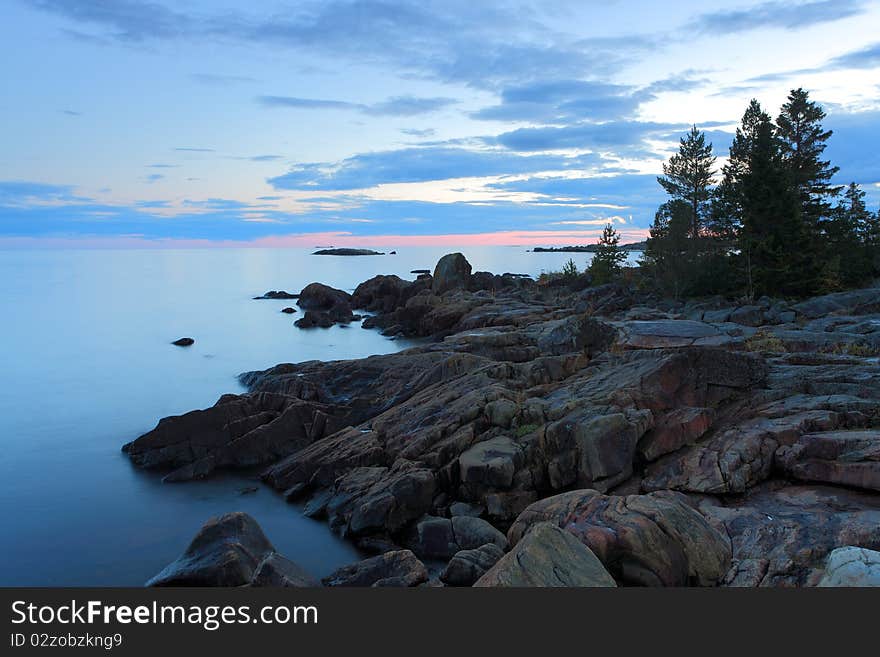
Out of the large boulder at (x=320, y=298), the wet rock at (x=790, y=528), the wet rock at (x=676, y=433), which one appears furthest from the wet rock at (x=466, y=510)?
the large boulder at (x=320, y=298)

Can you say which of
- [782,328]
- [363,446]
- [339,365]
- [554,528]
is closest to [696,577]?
[554,528]

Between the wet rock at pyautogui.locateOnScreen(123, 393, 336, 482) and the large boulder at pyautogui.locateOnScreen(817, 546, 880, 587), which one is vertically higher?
the large boulder at pyautogui.locateOnScreen(817, 546, 880, 587)

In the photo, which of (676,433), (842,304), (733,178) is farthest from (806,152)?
→ (676,433)

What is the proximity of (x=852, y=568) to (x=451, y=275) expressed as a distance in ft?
203

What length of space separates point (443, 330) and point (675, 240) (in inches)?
778

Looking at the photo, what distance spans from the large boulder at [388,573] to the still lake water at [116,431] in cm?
324

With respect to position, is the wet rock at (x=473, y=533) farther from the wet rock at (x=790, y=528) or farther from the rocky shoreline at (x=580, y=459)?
the wet rock at (x=790, y=528)

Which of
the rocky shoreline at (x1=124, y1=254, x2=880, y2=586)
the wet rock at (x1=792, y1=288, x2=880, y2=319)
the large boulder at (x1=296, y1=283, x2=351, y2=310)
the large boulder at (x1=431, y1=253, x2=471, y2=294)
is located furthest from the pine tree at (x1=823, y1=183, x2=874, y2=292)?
the large boulder at (x1=296, y1=283, x2=351, y2=310)

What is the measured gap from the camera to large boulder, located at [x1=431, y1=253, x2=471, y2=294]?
69000mm

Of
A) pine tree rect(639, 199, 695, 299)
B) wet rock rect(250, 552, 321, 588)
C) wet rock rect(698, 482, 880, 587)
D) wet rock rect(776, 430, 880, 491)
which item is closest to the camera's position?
wet rock rect(698, 482, 880, 587)

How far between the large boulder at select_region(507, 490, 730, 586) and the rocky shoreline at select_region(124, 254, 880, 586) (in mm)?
35

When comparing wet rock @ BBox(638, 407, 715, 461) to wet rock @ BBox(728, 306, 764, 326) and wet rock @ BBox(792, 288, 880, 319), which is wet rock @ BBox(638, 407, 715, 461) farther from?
wet rock @ BBox(792, 288, 880, 319)

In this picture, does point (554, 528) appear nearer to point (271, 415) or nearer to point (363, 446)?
point (363, 446)

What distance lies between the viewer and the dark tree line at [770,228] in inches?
1628
